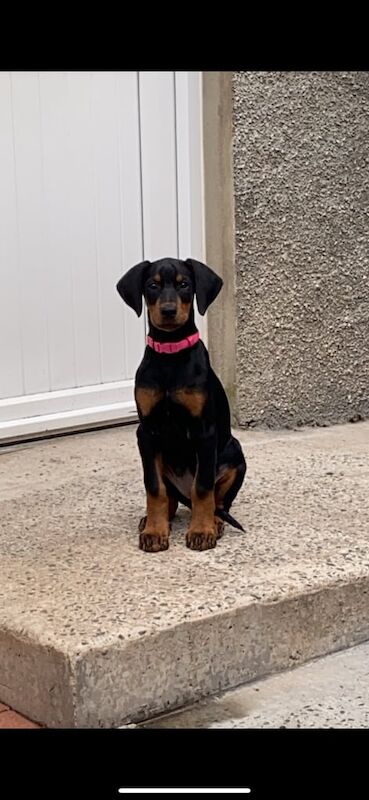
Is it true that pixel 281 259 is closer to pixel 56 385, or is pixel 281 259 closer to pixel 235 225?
pixel 235 225

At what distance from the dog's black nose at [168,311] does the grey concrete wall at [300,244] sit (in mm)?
1987

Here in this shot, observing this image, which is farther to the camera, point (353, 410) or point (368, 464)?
point (353, 410)

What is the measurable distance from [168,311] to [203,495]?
57 cm

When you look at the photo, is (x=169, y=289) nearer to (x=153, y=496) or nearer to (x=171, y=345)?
(x=171, y=345)

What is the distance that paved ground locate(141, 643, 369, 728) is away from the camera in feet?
9.65

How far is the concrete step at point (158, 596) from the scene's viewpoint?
2936mm

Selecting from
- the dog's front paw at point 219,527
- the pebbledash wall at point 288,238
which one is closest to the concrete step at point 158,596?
the dog's front paw at point 219,527

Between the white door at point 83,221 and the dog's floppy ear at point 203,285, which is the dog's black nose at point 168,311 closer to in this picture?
the dog's floppy ear at point 203,285

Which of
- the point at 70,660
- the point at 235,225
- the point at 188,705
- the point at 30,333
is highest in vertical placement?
the point at 235,225

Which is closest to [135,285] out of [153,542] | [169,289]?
[169,289]

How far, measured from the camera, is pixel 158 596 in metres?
3.17

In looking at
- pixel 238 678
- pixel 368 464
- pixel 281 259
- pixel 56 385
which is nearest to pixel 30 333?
pixel 56 385

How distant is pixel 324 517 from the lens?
3916mm

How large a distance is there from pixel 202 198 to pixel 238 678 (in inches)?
109
